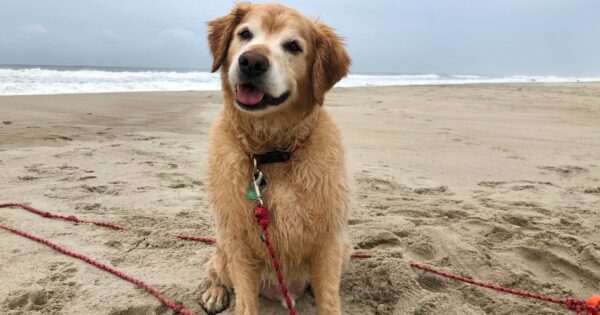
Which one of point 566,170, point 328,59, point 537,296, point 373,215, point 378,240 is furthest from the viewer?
point 566,170

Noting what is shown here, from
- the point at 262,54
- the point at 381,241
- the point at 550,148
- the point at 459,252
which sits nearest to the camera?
the point at 262,54

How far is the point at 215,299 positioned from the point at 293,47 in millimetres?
1501

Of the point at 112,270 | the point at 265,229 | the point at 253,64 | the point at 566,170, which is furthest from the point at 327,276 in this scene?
the point at 566,170

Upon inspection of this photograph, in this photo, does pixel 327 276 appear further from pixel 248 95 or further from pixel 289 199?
pixel 248 95

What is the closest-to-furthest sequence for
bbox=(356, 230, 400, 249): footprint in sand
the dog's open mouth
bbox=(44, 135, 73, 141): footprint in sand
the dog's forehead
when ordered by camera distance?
the dog's open mouth → the dog's forehead → bbox=(356, 230, 400, 249): footprint in sand → bbox=(44, 135, 73, 141): footprint in sand

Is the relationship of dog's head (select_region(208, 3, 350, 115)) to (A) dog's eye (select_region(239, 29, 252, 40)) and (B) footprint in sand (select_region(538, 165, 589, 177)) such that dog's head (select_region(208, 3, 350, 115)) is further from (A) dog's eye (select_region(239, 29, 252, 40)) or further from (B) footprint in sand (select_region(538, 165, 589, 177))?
(B) footprint in sand (select_region(538, 165, 589, 177))

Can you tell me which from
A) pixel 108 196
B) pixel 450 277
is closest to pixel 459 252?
pixel 450 277

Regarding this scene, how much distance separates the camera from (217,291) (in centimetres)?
265

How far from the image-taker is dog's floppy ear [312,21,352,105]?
265 centimetres

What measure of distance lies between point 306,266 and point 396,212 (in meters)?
1.69

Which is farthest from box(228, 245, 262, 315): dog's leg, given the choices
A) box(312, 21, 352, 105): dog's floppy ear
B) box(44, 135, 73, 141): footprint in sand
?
box(44, 135, 73, 141): footprint in sand

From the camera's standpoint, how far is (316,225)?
232 centimetres

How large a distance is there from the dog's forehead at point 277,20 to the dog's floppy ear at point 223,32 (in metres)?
0.12

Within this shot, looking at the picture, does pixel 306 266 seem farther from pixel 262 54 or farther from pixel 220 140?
pixel 262 54
